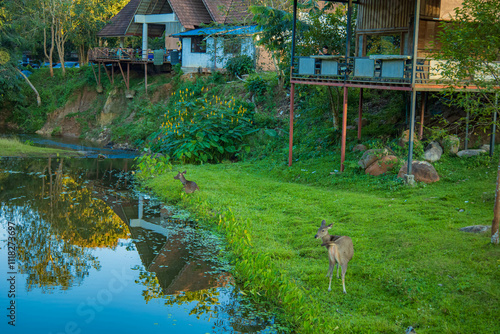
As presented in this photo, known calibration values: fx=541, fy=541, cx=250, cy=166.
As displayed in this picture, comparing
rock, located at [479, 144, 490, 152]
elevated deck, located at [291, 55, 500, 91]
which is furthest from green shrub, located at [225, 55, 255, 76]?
rock, located at [479, 144, 490, 152]

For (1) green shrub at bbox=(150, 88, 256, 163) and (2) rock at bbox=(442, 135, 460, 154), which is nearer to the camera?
(2) rock at bbox=(442, 135, 460, 154)

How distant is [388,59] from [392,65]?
0.24 meters

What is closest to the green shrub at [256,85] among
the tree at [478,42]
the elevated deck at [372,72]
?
the elevated deck at [372,72]

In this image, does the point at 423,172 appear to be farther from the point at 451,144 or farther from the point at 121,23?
the point at 121,23

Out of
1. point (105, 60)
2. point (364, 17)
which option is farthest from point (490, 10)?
point (105, 60)

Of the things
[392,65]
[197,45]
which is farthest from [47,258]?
[197,45]

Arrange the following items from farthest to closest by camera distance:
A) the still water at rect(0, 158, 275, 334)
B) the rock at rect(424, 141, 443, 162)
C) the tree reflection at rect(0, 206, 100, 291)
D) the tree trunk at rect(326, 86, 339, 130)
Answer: the tree trunk at rect(326, 86, 339, 130) → the rock at rect(424, 141, 443, 162) → the tree reflection at rect(0, 206, 100, 291) → the still water at rect(0, 158, 275, 334)

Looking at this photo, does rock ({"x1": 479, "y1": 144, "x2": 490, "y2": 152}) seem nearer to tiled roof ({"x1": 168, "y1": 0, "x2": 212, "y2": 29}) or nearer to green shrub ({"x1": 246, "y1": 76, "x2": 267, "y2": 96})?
green shrub ({"x1": 246, "y1": 76, "x2": 267, "y2": 96})

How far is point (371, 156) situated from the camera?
658 inches

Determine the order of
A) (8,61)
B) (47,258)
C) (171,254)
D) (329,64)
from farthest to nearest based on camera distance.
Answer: (8,61), (329,64), (171,254), (47,258)

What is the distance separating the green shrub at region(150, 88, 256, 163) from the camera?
74.4ft

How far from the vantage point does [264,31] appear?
23.5 meters

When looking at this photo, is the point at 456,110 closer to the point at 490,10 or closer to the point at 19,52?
the point at 490,10

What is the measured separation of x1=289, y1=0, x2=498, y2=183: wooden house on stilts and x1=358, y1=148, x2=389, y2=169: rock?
0.77 m
